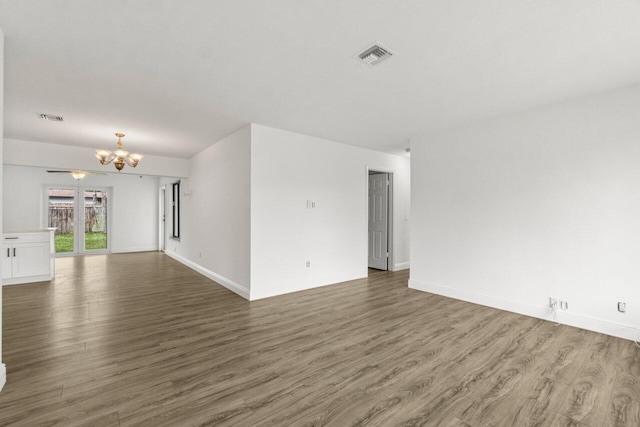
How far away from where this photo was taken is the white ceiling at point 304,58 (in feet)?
6.50

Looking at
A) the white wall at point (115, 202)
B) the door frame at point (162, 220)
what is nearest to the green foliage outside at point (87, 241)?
the white wall at point (115, 202)

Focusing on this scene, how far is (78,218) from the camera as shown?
888cm

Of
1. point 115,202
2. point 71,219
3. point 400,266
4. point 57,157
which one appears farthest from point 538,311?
point 71,219

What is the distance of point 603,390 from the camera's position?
7.13ft

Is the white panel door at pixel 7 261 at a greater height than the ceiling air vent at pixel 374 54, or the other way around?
the ceiling air vent at pixel 374 54

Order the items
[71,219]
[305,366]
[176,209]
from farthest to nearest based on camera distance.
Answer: [71,219] → [176,209] → [305,366]

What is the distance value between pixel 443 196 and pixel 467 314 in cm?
179

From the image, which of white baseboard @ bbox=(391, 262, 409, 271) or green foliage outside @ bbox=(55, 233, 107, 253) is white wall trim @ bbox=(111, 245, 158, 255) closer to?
green foliage outside @ bbox=(55, 233, 107, 253)

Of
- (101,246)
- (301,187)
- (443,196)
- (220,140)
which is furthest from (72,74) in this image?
(101,246)

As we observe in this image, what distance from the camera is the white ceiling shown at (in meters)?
1.98

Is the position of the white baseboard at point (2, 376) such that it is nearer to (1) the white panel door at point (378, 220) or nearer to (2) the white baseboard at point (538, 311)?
(2) the white baseboard at point (538, 311)

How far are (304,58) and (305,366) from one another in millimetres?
2629

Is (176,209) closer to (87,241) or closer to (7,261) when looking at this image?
(87,241)

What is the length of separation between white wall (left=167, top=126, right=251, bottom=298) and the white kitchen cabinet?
8.28 feet
